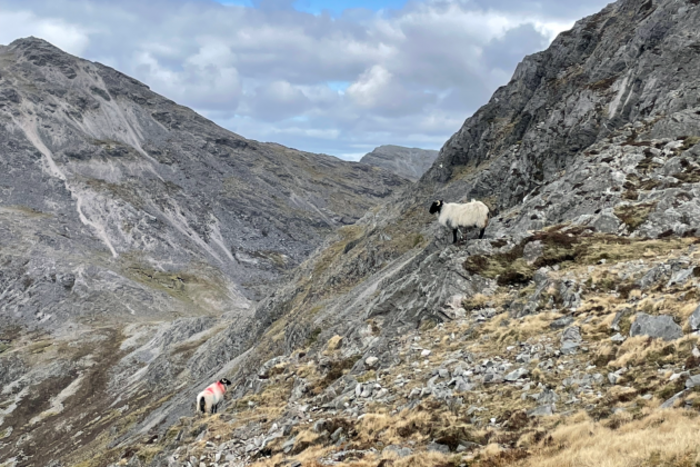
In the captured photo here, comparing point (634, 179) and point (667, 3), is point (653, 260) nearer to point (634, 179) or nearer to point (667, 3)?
point (634, 179)

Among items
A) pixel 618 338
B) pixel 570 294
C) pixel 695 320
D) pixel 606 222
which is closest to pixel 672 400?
pixel 695 320

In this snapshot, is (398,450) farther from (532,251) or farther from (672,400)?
(532,251)

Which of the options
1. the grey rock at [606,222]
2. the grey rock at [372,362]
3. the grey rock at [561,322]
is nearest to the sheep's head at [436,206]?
the grey rock at [606,222]

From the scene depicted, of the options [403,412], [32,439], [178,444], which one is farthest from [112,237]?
[403,412]

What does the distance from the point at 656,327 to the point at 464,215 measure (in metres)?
15.3

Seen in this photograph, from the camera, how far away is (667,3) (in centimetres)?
4981

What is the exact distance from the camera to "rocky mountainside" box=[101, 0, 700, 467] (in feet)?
36.6

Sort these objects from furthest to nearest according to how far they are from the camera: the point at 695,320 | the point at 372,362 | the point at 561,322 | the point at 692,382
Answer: the point at 372,362
the point at 561,322
the point at 695,320
the point at 692,382

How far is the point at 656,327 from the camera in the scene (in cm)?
1329

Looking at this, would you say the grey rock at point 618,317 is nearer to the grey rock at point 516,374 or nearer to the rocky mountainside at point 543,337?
the rocky mountainside at point 543,337

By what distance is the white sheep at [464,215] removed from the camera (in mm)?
27625

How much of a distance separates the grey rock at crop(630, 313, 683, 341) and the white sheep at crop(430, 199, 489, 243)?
13.9 metres

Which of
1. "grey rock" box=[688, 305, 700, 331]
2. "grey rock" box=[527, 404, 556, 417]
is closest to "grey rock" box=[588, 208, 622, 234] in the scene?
"grey rock" box=[688, 305, 700, 331]

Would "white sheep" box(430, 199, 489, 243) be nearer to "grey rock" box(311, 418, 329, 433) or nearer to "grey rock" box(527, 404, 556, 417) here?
"grey rock" box(311, 418, 329, 433)
